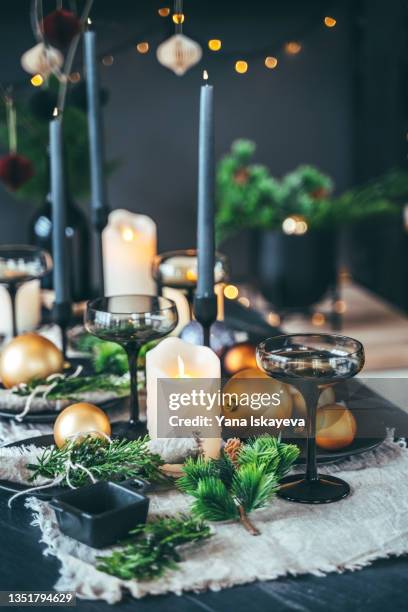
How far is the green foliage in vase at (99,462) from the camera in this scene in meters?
0.93

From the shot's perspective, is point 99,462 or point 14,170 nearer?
point 99,462

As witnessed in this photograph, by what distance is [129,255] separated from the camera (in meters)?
1.71

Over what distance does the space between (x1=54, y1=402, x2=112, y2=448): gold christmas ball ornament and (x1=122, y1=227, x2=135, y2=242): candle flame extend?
27.6 inches

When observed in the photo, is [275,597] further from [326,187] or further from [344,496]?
[326,187]

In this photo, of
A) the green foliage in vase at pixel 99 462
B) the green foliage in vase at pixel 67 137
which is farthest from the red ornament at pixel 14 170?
the green foliage in vase at pixel 99 462

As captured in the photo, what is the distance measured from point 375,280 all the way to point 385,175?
49 cm

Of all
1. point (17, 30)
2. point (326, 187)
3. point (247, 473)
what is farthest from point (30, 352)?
point (17, 30)

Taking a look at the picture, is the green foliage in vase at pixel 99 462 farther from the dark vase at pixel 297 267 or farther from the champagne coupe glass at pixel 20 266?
the dark vase at pixel 297 267

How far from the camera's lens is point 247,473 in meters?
0.90

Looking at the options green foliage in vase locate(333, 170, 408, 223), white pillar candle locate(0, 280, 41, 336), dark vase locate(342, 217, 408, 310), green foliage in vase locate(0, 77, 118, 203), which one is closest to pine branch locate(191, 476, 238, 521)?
white pillar candle locate(0, 280, 41, 336)

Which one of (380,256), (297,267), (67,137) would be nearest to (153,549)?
(67,137)

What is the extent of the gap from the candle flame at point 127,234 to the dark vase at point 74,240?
220 mm

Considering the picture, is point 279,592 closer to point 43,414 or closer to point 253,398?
point 253,398

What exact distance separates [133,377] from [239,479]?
26 centimetres
